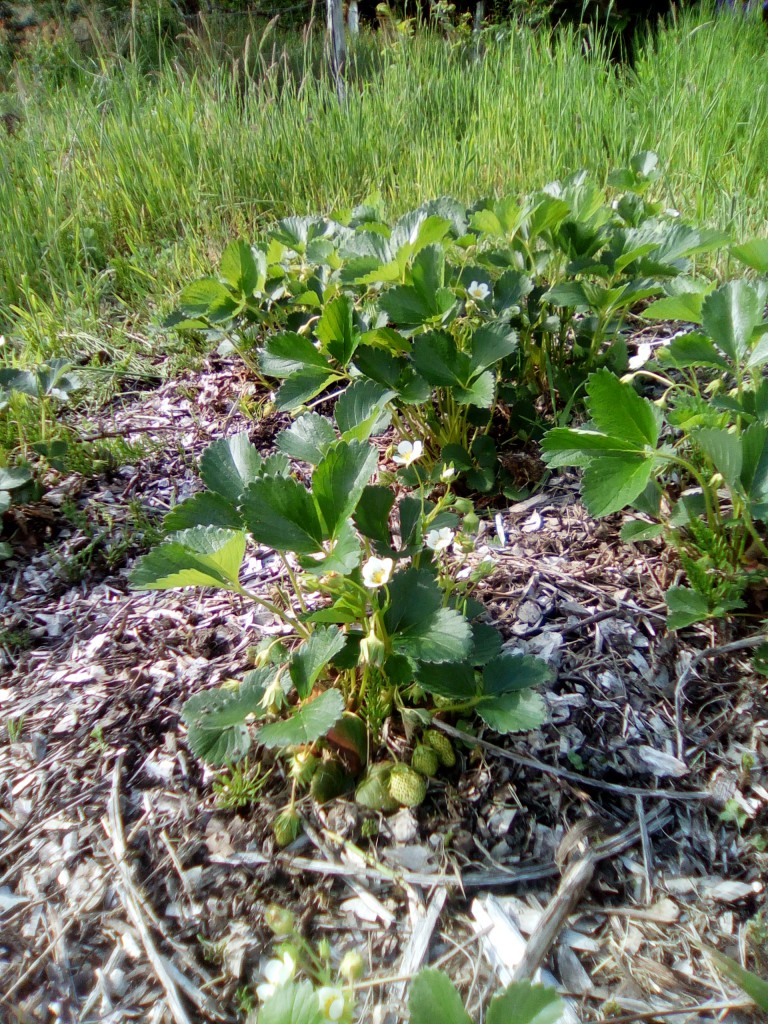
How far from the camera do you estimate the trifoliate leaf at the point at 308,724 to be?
83 centimetres

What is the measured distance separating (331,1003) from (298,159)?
315 cm

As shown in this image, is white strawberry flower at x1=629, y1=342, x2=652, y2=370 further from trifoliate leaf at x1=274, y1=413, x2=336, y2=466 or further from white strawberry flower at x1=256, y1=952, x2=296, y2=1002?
white strawberry flower at x1=256, y1=952, x2=296, y2=1002

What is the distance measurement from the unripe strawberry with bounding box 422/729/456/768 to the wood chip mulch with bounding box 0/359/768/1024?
0.03 meters

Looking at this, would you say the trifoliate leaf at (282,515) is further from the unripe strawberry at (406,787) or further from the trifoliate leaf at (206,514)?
the unripe strawberry at (406,787)

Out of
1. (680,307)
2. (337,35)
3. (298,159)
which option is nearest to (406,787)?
(680,307)

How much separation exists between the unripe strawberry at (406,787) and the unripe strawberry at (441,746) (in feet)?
0.16

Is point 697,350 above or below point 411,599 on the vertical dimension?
above

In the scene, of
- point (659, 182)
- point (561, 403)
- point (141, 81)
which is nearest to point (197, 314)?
point (561, 403)

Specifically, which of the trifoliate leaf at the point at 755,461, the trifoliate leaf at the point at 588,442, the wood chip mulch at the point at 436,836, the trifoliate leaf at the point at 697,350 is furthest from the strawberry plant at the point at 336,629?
the trifoliate leaf at the point at 697,350

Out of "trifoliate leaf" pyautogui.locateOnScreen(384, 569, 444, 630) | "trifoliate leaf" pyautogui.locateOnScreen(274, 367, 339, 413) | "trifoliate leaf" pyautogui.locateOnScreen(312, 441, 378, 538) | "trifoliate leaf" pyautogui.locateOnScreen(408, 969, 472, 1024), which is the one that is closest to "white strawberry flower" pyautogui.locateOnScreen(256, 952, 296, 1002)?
"trifoliate leaf" pyautogui.locateOnScreen(408, 969, 472, 1024)

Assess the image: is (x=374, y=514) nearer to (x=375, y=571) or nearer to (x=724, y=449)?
(x=375, y=571)

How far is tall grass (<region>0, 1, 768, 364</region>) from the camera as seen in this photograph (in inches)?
98.0

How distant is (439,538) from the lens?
1.07 m

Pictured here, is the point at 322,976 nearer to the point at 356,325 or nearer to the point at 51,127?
the point at 356,325
